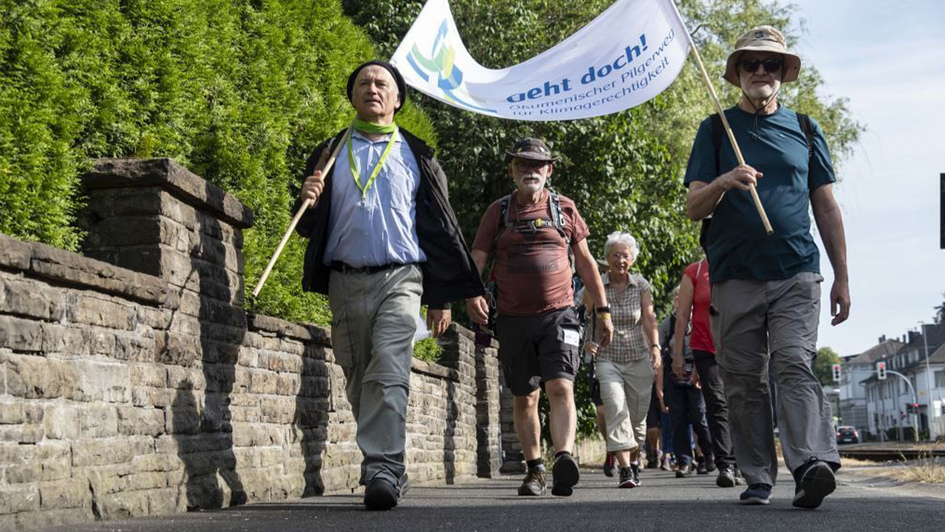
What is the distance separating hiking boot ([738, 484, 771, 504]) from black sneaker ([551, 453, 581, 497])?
52.8 inches

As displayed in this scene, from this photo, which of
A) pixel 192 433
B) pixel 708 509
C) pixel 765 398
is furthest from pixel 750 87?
pixel 192 433

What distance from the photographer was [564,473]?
25.9ft

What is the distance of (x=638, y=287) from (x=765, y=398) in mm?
4775

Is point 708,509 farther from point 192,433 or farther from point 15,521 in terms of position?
point 15,521

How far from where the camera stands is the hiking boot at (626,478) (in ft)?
33.4

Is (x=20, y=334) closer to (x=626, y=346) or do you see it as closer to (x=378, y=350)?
(x=378, y=350)

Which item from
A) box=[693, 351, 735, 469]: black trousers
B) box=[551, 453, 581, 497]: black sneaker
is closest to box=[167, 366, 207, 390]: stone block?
box=[551, 453, 581, 497]: black sneaker

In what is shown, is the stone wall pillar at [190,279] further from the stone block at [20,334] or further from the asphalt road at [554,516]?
the stone block at [20,334]

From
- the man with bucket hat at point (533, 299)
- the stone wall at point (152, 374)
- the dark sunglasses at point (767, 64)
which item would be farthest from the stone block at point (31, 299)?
the dark sunglasses at point (767, 64)

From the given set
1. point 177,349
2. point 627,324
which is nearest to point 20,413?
point 177,349

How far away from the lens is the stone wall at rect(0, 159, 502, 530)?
4992 millimetres

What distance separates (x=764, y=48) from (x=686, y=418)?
731 cm

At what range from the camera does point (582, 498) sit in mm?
8008

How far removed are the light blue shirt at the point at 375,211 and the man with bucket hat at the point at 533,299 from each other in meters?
1.25
